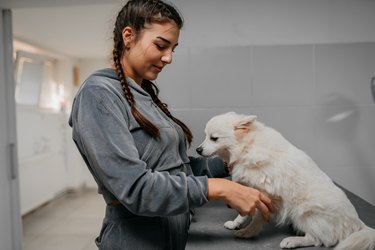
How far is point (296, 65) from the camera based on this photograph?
1.71m

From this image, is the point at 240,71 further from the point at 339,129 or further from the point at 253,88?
the point at 339,129

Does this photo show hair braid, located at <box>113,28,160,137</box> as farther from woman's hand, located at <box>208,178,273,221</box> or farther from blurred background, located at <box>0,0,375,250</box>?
blurred background, located at <box>0,0,375,250</box>

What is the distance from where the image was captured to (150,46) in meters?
0.80

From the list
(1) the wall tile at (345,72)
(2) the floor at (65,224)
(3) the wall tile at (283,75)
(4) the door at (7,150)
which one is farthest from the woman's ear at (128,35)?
(2) the floor at (65,224)

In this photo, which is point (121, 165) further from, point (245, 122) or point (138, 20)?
point (245, 122)

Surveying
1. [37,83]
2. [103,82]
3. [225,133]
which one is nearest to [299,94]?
[225,133]

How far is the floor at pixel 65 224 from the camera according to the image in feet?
10.2

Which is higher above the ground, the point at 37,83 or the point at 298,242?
the point at 37,83

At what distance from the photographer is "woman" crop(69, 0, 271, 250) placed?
66 centimetres

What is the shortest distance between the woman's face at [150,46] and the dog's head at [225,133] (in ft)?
1.26

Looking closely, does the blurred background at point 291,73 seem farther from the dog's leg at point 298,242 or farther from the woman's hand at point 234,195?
the woman's hand at point 234,195

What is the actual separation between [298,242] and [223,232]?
26 centimetres

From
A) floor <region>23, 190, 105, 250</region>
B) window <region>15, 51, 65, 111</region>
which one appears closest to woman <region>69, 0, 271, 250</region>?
floor <region>23, 190, 105, 250</region>

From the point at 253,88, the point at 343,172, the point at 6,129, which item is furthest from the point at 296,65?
the point at 6,129
